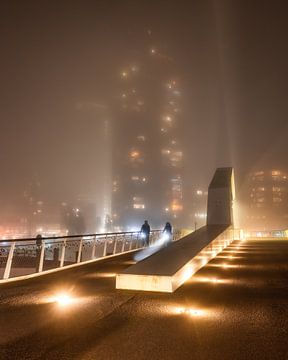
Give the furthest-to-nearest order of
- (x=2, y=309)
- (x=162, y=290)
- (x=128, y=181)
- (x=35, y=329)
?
(x=128, y=181), (x=162, y=290), (x=2, y=309), (x=35, y=329)

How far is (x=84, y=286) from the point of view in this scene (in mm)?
7750

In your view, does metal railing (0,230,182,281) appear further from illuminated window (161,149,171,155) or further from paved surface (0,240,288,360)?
illuminated window (161,149,171,155)

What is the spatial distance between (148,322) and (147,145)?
113113 millimetres

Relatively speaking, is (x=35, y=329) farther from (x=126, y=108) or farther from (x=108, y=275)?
(x=126, y=108)

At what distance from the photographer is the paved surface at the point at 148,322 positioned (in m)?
3.72

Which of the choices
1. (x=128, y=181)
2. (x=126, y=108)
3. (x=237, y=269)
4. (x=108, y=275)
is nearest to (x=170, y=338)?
(x=108, y=275)

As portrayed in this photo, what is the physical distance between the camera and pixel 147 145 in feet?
383

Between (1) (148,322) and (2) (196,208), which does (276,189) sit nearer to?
(2) (196,208)

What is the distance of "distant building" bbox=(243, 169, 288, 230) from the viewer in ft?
363

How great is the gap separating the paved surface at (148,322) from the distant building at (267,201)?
109308mm

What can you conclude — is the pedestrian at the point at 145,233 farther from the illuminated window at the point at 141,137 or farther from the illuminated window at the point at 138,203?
the illuminated window at the point at 141,137

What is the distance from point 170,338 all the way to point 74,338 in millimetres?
1339

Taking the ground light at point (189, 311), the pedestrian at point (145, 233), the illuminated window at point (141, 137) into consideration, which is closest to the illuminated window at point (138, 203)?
the illuminated window at point (141, 137)

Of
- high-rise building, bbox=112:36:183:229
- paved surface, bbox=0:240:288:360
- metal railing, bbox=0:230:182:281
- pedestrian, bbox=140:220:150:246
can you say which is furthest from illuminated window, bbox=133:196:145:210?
paved surface, bbox=0:240:288:360
